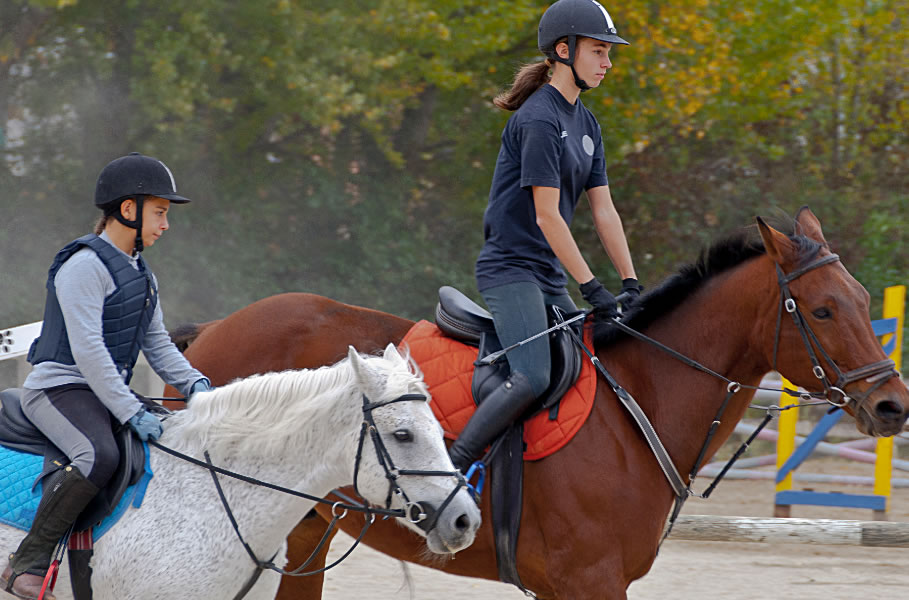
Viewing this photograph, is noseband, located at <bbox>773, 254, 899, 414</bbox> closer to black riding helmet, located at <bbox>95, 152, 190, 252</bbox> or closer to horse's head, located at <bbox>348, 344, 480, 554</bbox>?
horse's head, located at <bbox>348, 344, 480, 554</bbox>

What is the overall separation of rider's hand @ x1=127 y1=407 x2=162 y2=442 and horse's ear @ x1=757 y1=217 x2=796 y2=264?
2.24 meters

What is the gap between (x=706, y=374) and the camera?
3.99m

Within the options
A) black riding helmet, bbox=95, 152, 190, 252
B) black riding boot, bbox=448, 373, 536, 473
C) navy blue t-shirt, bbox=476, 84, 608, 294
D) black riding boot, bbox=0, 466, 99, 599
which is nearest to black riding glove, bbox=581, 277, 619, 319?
navy blue t-shirt, bbox=476, 84, 608, 294

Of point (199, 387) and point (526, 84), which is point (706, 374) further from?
point (199, 387)

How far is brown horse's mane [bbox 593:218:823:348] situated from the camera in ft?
13.4

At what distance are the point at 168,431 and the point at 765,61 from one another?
10649mm

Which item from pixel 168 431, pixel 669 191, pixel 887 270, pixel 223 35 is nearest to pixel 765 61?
pixel 669 191

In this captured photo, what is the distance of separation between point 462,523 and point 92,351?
3.96ft

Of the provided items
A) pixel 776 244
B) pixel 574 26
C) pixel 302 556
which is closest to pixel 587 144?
pixel 574 26

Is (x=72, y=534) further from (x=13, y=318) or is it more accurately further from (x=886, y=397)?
(x=13, y=318)

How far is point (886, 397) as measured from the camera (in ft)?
11.8

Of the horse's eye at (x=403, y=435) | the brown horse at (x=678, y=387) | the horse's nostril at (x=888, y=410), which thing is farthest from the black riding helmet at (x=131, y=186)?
the horse's nostril at (x=888, y=410)

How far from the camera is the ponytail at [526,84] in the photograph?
4.24 metres

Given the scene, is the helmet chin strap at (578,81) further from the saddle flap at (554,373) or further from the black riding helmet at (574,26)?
the saddle flap at (554,373)
